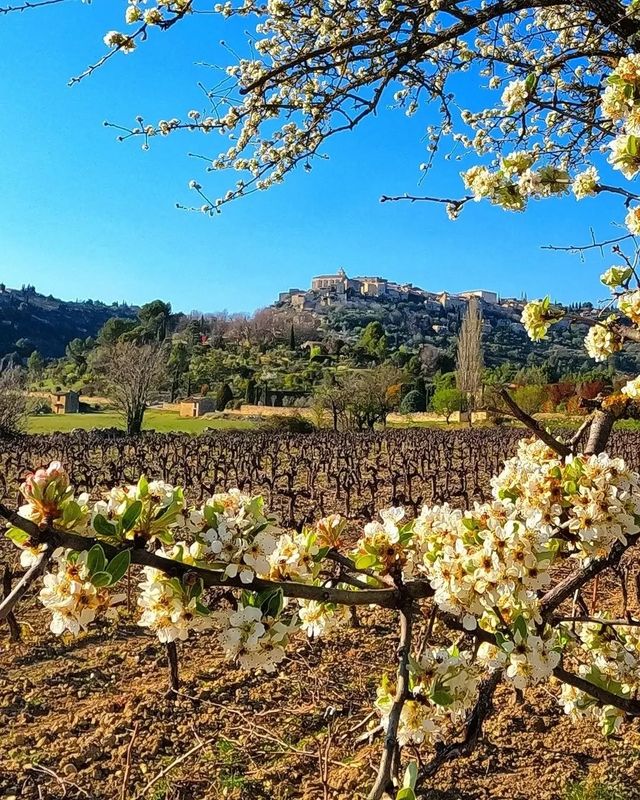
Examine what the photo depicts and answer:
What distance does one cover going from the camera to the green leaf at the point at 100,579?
42.1 inches

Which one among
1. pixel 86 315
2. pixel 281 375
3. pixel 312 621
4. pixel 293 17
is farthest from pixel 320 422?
pixel 86 315

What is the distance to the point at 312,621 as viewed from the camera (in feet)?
5.31

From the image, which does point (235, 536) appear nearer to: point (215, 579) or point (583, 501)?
point (215, 579)

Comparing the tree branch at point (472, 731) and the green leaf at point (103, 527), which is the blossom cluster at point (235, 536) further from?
the tree branch at point (472, 731)

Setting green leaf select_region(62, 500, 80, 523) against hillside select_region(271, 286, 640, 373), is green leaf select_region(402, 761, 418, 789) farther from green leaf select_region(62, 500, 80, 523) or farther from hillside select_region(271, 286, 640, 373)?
hillside select_region(271, 286, 640, 373)

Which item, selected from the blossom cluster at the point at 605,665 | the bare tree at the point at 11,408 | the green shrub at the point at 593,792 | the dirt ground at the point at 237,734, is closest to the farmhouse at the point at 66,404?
the bare tree at the point at 11,408

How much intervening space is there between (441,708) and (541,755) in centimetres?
196

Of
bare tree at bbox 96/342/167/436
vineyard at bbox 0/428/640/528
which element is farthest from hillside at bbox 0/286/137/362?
vineyard at bbox 0/428/640/528

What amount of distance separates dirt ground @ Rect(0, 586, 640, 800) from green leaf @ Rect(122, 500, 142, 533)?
4.35 ft

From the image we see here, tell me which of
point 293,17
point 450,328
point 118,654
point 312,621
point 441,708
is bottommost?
point 118,654

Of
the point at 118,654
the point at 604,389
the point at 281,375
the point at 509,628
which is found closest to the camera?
the point at 509,628

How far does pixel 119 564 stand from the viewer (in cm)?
109

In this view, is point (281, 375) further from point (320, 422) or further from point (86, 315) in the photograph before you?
point (86, 315)

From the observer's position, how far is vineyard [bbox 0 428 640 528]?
1082cm
